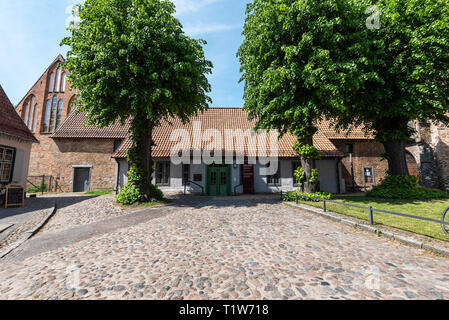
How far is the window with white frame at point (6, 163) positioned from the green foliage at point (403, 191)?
23133 millimetres

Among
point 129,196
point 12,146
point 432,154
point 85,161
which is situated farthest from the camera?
point 85,161

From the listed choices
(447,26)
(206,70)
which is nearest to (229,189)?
(206,70)

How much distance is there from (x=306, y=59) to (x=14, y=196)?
1716 cm

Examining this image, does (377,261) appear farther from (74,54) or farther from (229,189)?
(74,54)

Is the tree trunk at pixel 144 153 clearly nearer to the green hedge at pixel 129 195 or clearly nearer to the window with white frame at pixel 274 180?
the green hedge at pixel 129 195

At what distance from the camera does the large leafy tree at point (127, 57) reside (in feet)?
30.2

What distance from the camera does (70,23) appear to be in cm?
1023

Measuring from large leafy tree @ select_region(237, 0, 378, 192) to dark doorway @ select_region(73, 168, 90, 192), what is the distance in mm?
19227

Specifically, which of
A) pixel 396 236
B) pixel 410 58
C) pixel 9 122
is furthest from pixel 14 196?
pixel 410 58

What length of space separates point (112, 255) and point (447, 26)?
673 inches

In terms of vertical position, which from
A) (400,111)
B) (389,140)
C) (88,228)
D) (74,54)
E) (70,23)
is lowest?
(88,228)

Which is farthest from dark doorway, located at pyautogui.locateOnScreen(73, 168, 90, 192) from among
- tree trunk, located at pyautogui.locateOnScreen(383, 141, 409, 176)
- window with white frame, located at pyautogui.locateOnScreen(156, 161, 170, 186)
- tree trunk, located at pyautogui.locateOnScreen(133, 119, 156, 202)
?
tree trunk, located at pyautogui.locateOnScreen(383, 141, 409, 176)

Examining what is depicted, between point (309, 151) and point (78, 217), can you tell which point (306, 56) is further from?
point (78, 217)

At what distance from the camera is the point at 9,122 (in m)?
12.6
